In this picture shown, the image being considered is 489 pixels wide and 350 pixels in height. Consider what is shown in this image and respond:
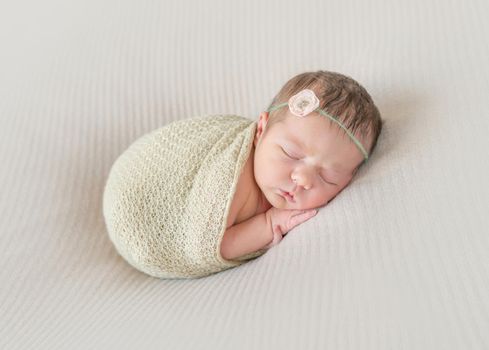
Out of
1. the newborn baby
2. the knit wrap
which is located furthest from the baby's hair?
the knit wrap

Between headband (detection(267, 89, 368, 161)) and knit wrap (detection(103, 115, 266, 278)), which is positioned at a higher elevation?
headband (detection(267, 89, 368, 161))

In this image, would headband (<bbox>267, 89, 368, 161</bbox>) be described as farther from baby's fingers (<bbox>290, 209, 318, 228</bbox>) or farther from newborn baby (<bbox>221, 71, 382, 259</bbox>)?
baby's fingers (<bbox>290, 209, 318, 228</bbox>)

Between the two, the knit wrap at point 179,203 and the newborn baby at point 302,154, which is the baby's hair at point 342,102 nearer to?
the newborn baby at point 302,154

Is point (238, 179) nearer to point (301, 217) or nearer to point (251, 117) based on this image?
point (301, 217)

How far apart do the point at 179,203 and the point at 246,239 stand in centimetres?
14

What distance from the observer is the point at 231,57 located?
151 cm

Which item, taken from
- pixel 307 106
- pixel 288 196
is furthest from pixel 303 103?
pixel 288 196

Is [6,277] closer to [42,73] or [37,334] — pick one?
[37,334]

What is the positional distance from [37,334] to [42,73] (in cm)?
70

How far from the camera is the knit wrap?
1.10m

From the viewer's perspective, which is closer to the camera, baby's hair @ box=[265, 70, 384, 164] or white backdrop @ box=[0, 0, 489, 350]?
white backdrop @ box=[0, 0, 489, 350]

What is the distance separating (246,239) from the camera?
1127 millimetres

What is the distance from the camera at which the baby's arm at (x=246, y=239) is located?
1.12 meters

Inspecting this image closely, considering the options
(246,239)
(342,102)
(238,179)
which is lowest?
(246,239)
